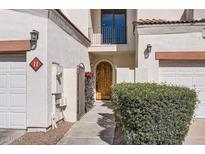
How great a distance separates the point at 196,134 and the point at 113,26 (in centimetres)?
1201

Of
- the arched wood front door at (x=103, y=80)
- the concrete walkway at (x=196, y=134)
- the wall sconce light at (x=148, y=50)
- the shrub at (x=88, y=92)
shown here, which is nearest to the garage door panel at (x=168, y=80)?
the wall sconce light at (x=148, y=50)

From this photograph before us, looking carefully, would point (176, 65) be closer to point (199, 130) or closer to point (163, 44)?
point (163, 44)

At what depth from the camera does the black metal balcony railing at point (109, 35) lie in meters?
18.6

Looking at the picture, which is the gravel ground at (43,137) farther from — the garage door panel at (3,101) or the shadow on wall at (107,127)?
the garage door panel at (3,101)

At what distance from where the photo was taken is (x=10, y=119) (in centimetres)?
912

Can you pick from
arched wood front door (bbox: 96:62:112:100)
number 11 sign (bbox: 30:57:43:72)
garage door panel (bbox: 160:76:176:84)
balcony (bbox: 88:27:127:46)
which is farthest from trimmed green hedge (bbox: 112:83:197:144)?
arched wood front door (bbox: 96:62:112:100)

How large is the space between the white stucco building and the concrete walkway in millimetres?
1564

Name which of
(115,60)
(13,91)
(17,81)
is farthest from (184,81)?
(115,60)

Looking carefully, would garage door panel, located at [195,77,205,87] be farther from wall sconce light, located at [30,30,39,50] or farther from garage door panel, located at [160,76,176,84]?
wall sconce light, located at [30,30,39,50]

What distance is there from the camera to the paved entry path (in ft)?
25.2

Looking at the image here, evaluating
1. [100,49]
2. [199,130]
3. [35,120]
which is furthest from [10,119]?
[100,49]

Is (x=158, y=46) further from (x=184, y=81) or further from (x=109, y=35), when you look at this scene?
(x=109, y=35)

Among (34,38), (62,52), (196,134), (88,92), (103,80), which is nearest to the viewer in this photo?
(196,134)

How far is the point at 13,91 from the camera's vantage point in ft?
29.6
